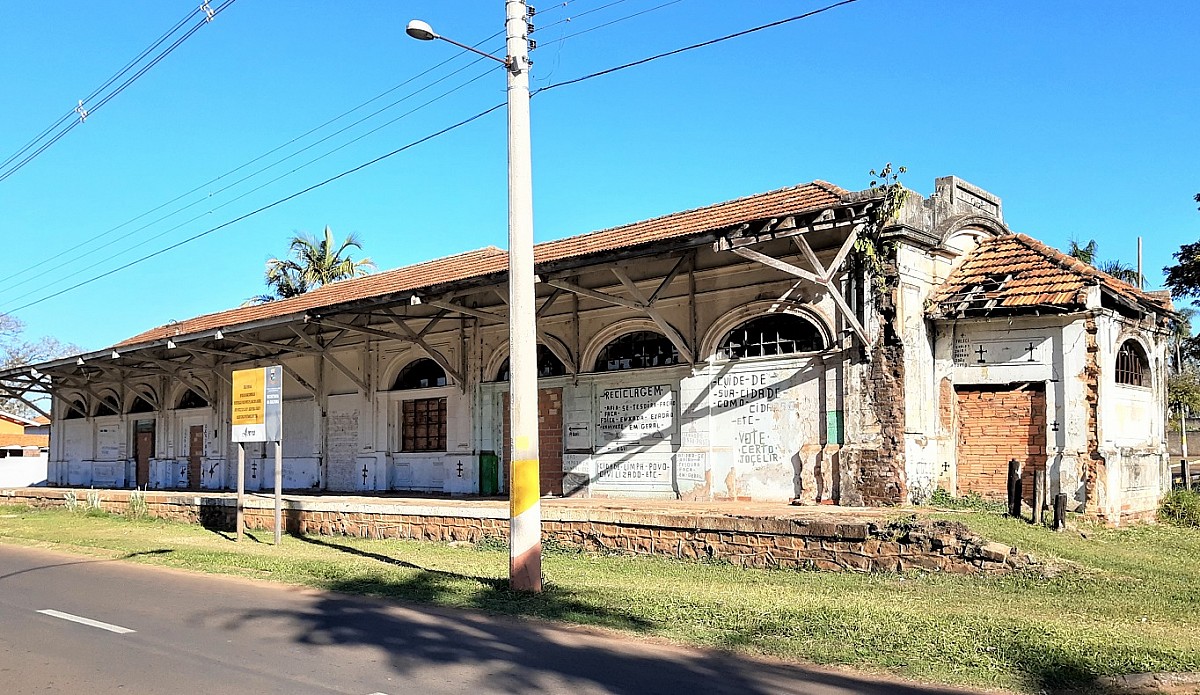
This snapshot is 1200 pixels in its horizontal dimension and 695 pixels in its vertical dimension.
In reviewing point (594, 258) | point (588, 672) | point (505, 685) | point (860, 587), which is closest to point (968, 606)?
point (860, 587)

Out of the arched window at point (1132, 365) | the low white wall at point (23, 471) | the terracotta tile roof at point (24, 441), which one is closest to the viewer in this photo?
the arched window at point (1132, 365)

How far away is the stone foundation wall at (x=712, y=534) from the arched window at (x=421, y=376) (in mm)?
4431

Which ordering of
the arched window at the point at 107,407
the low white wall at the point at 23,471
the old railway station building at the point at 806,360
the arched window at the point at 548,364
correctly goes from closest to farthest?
the old railway station building at the point at 806,360
the arched window at the point at 548,364
the arched window at the point at 107,407
the low white wall at the point at 23,471

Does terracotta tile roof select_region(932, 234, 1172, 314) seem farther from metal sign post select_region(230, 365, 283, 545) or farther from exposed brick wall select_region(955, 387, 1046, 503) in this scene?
metal sign post select_region(230, 365, 283, 545)

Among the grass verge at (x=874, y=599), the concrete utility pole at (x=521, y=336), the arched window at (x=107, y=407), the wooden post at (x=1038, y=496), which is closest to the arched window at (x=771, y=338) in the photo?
the wooden post at (x=1038, y=496)

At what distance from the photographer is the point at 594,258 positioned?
14.5 meters

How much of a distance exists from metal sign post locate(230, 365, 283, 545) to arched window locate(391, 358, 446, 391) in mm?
5259

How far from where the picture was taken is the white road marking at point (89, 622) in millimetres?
8602

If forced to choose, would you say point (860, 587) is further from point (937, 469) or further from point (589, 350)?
point (589, 350)

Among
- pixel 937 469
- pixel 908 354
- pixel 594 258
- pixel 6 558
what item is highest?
pixel 594 258

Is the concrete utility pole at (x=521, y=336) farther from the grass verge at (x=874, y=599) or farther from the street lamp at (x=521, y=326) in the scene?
the grass verge at (x=874, y=599)

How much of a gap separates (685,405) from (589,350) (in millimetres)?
2388

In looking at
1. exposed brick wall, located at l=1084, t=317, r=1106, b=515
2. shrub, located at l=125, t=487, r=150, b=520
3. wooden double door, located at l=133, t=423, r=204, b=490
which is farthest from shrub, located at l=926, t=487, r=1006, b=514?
wooden double door, located at l=133, t=423, r=204, b=490

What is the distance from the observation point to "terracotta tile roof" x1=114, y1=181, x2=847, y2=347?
15.9 meters
